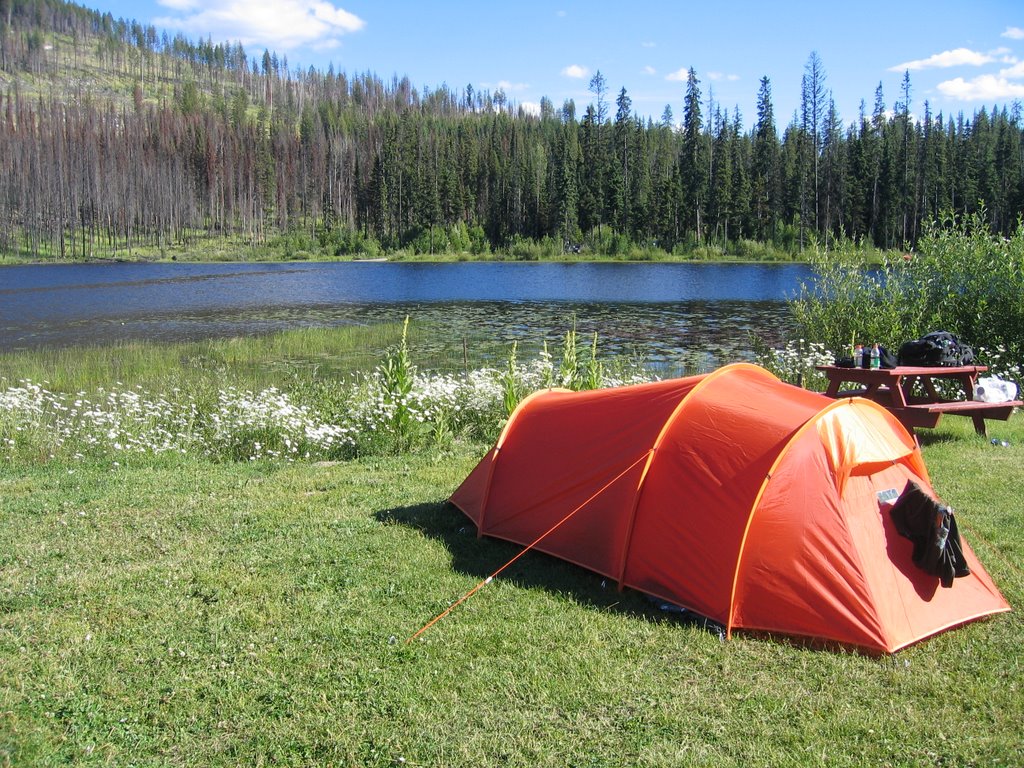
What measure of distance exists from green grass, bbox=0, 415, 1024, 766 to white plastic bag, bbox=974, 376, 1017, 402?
3.25 m

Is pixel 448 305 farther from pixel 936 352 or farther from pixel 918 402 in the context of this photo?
pixel 936 352

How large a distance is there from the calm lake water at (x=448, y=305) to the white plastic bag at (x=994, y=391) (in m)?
8.77

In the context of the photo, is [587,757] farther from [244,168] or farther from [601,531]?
[244,168]

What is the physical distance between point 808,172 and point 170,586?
86.0 metres

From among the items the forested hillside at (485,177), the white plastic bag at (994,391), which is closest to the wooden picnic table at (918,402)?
the white plastic bag at (994,391)

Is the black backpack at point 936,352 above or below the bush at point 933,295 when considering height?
below

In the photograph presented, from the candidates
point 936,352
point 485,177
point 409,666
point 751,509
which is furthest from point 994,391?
point 485,177

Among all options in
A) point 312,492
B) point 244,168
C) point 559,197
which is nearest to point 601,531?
point 312,492

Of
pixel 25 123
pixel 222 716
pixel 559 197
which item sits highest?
pixel 25 123

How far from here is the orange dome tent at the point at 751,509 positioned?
17.9 ft

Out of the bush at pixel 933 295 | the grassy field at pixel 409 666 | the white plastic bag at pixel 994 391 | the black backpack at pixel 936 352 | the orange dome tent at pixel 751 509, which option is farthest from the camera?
the bush at pixel 933 295

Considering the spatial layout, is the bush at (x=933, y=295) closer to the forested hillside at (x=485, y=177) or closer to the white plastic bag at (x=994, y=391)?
the white plastic bag at (x=994, y=391)

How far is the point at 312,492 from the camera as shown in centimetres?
888

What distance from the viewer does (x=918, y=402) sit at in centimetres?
1128
